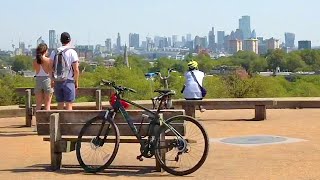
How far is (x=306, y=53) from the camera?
150 metres

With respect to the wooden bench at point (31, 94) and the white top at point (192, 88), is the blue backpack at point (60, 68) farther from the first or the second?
the white top at point (192, 88)

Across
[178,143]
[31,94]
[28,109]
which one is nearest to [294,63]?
[31,94]

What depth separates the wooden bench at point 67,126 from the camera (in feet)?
25.1

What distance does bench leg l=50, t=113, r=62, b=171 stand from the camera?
7.67 meters

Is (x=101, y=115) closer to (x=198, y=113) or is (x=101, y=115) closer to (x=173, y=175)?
(x=173, y=175)

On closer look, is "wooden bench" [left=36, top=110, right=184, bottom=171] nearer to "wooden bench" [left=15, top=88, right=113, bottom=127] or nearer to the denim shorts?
the denim shorts

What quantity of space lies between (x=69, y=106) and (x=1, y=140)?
5.61ft

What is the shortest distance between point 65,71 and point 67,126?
2.18 metres

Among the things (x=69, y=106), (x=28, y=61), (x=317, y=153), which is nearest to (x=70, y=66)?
(x=69, y=106)

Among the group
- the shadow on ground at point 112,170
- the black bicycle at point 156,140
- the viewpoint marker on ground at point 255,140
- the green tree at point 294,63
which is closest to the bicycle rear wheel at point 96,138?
the black bicycle at point 156,140

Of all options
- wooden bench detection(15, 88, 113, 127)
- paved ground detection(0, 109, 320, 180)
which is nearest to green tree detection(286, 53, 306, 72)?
wooden bench detection(15, 88, 113, 127)

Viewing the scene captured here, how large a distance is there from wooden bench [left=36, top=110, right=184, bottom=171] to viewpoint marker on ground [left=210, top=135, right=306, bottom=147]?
283 cm

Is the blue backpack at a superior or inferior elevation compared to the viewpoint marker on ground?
superior

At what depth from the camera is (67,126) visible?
7809 mm
